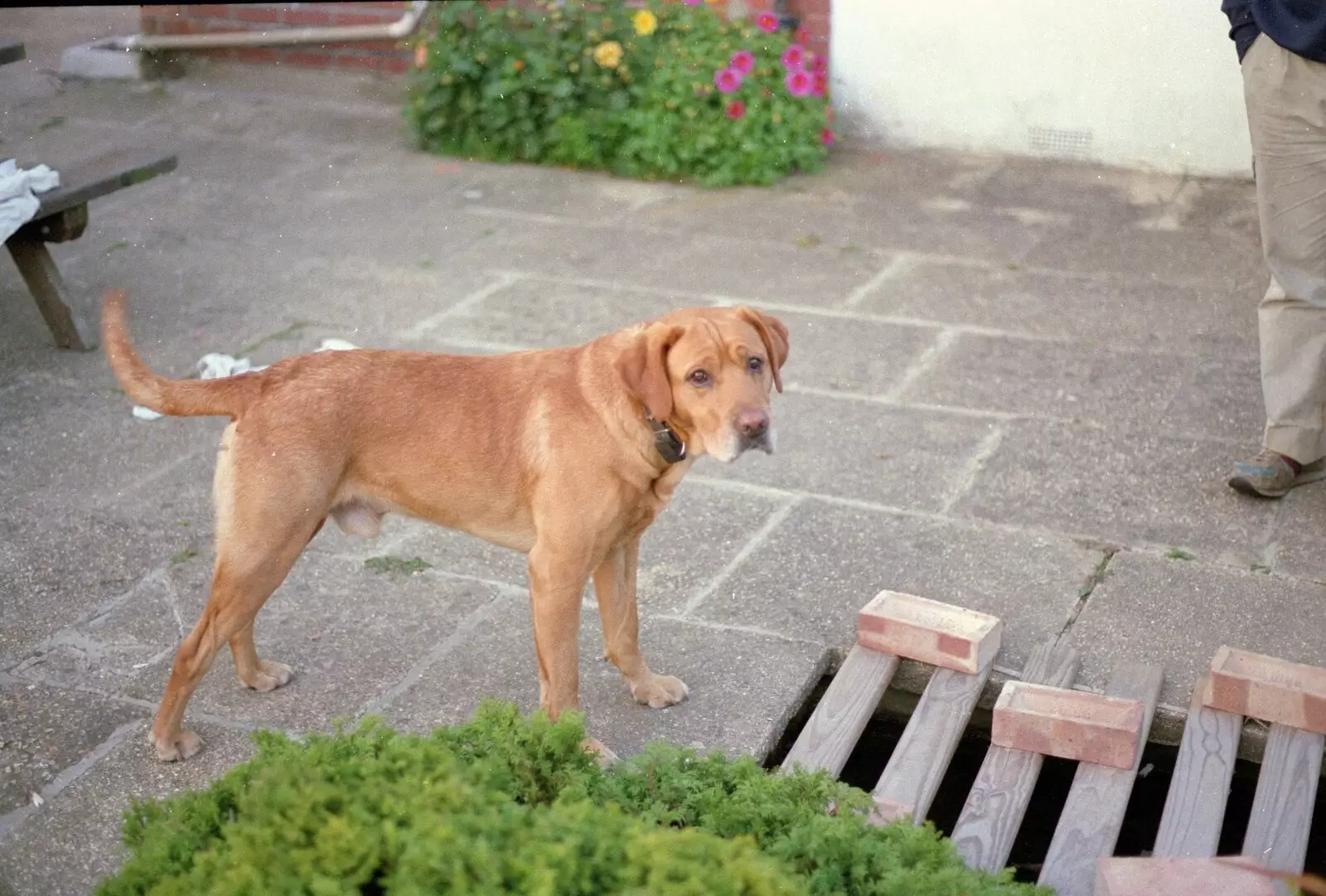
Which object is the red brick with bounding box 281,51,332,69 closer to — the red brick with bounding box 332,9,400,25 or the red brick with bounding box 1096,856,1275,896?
the red brick with bounding box 332,9,400,25

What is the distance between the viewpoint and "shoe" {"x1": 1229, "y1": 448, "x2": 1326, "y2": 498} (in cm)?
491

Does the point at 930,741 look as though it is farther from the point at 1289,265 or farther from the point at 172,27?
the point at 172,27

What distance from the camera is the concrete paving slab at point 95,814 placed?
318cm

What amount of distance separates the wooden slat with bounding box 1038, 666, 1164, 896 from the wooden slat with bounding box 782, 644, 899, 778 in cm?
52

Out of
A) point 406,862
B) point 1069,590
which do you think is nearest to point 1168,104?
point 1069,590

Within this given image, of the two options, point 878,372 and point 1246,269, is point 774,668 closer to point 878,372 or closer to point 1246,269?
point 878,372

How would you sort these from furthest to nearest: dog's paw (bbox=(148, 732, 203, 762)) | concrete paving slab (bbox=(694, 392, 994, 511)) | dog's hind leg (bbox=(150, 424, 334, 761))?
1. concrete paving slab (bbox=(694, 392, 994, 511))
2. dog's paw (bbox=(148, 732, 203, 762))
3. dog's hind leg (bbox=(150, 424, 334, 761))

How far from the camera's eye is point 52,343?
20.5 ft

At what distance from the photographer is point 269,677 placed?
12.9 ft

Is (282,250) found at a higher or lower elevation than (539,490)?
lower

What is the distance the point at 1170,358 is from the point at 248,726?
3.95m

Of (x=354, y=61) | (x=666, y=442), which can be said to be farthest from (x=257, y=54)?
(x=666, y=442)

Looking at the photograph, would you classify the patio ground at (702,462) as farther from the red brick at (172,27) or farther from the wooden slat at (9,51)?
the red brick at (172,27)

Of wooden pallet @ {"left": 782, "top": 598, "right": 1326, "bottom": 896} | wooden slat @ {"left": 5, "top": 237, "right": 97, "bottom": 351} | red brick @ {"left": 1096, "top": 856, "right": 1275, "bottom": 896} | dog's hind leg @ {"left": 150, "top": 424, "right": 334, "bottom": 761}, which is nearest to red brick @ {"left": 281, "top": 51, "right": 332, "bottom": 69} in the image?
wooden slat @ {"left": 5, "top": 237, "right": 97, "bottom": 351}
